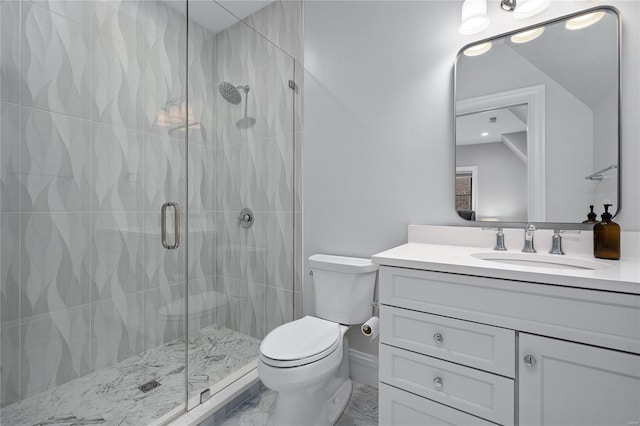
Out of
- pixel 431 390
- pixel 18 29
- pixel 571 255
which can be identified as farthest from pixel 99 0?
pixel 571 255

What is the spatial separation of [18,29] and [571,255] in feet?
8.35

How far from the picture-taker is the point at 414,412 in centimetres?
103

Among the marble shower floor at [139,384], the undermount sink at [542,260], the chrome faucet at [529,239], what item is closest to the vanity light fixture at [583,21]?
the chrome faucet at [529,239]

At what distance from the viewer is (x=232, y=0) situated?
203 cm

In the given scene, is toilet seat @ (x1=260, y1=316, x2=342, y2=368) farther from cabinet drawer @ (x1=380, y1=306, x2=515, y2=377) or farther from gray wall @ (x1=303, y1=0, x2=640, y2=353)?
gray wall @ (x1=303, y1=0, x2=640, y2=353)

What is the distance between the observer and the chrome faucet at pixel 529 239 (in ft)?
4.02

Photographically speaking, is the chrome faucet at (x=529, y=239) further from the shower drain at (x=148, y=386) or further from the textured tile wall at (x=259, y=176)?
the shower drain at (x=148, y=386)

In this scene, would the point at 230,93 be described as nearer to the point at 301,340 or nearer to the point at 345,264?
the point at 345,264

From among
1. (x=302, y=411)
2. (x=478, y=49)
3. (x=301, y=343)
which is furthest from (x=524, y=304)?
(x=478, y=49)

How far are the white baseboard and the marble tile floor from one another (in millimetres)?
65

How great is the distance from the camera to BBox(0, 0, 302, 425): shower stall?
51.9 inches

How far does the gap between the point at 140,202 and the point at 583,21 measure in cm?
234

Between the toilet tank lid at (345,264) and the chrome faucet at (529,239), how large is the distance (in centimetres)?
66

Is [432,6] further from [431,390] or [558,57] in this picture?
[431,390]
